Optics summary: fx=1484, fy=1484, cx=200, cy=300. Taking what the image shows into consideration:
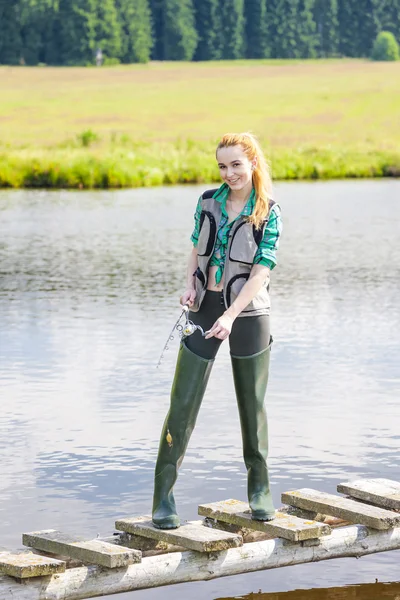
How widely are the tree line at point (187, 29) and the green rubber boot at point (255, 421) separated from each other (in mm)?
118397

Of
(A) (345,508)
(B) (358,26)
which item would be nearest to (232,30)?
(B) (358,26)

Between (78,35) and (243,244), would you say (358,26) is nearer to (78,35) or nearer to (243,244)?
(78,35)

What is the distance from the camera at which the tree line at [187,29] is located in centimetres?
12362

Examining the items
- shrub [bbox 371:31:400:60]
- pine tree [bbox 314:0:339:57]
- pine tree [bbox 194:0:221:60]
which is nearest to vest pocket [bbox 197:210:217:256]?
shrub [bbox 371:31:400:60]

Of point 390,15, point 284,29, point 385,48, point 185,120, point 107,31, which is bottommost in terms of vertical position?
point 185,120

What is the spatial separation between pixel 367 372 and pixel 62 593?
20.8 feet

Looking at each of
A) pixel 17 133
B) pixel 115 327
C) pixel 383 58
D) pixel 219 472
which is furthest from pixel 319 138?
pixel 383 58

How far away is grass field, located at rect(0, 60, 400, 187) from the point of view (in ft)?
144

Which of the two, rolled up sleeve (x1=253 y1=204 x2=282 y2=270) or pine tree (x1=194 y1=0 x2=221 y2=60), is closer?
rolled up sleeve (x1=253 y1=204 x2=282 y2=270)

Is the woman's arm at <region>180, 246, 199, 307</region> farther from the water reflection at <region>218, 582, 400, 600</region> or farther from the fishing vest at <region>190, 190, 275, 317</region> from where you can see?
the water reflection at <region>218, 582, 400, 600</region>

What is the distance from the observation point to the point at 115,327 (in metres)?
14.6

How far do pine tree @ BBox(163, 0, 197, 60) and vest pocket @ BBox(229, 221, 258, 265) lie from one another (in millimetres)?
125147

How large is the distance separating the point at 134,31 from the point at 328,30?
18400mm

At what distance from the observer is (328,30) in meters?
132
